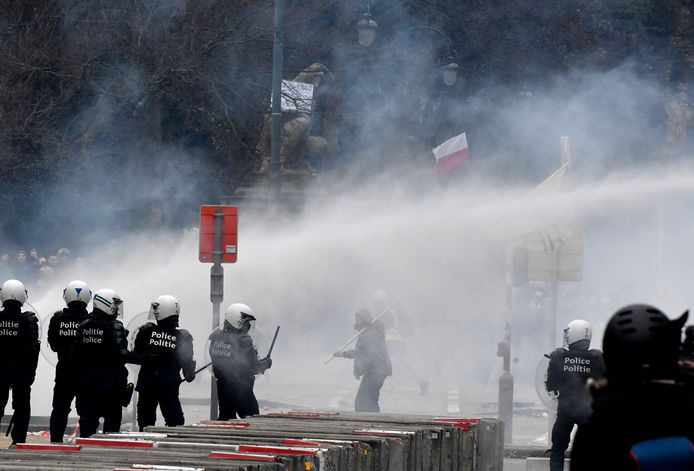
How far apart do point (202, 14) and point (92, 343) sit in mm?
15340

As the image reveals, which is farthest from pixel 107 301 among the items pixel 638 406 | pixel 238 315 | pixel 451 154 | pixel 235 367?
pixel 451 154

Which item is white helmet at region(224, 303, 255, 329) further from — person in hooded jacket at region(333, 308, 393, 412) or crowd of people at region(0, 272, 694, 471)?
person in hooded jacket at region(333, 308, 393, 412)

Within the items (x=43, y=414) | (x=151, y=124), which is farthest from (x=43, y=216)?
(x=43, y=414)

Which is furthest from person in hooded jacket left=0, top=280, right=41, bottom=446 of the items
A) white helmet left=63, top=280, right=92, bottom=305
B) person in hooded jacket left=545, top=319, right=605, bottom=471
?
person in hooded jacket left=545, top=319, right=605, bottom=471

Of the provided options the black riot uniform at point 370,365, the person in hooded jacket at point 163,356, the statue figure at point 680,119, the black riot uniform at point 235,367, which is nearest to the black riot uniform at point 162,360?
the person in hooded jacket at point 163,356

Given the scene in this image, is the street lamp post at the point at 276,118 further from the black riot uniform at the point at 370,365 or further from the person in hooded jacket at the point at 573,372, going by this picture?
the person in hooded jacket at the point at 573,372

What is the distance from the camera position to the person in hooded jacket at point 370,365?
15.6 metres

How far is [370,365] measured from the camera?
15641 millimetres

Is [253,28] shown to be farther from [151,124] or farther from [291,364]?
[291,364]

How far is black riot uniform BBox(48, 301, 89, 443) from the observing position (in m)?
12.0

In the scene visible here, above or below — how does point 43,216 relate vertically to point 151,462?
above

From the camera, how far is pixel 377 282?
82.8ft

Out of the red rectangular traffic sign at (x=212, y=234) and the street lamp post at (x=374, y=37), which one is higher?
the street lamp post at (x=374, y=37)

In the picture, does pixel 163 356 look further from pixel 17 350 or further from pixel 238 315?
pixel 17 350
